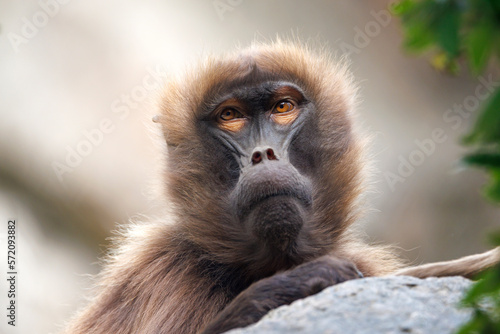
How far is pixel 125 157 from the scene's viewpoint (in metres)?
9.70

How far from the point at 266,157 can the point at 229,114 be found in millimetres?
682

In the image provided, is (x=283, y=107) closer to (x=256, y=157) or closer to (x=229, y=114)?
(x=229, y=114)

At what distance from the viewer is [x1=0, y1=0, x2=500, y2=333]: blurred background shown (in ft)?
30.6

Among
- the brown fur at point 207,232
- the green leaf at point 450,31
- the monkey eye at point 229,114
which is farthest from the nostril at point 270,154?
the green leaf at point 450,31

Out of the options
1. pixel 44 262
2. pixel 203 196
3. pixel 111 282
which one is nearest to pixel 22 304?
pixel 44 262

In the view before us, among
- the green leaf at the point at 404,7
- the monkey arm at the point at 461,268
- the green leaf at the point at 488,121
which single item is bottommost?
the green leaf at the point at 488,121

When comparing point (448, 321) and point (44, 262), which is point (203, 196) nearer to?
point (448, 321)

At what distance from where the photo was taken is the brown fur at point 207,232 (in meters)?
4.12

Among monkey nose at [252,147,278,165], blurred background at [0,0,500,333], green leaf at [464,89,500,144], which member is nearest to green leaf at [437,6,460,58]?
green leaf at [464,89,500,144]

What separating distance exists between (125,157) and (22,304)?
2.55 m

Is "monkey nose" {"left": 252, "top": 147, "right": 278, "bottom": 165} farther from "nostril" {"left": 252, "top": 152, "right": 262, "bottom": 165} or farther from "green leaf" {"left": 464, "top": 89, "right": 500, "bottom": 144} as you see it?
"green leaf" {"left": 464, "top": 89, "right": 500, "bottom": 144}

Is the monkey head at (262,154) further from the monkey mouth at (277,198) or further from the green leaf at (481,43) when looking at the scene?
the green leaf at (481,43)

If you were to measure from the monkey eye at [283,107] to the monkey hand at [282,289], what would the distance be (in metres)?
1.41

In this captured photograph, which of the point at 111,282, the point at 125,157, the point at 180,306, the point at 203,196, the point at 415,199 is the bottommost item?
the point at 180,306
